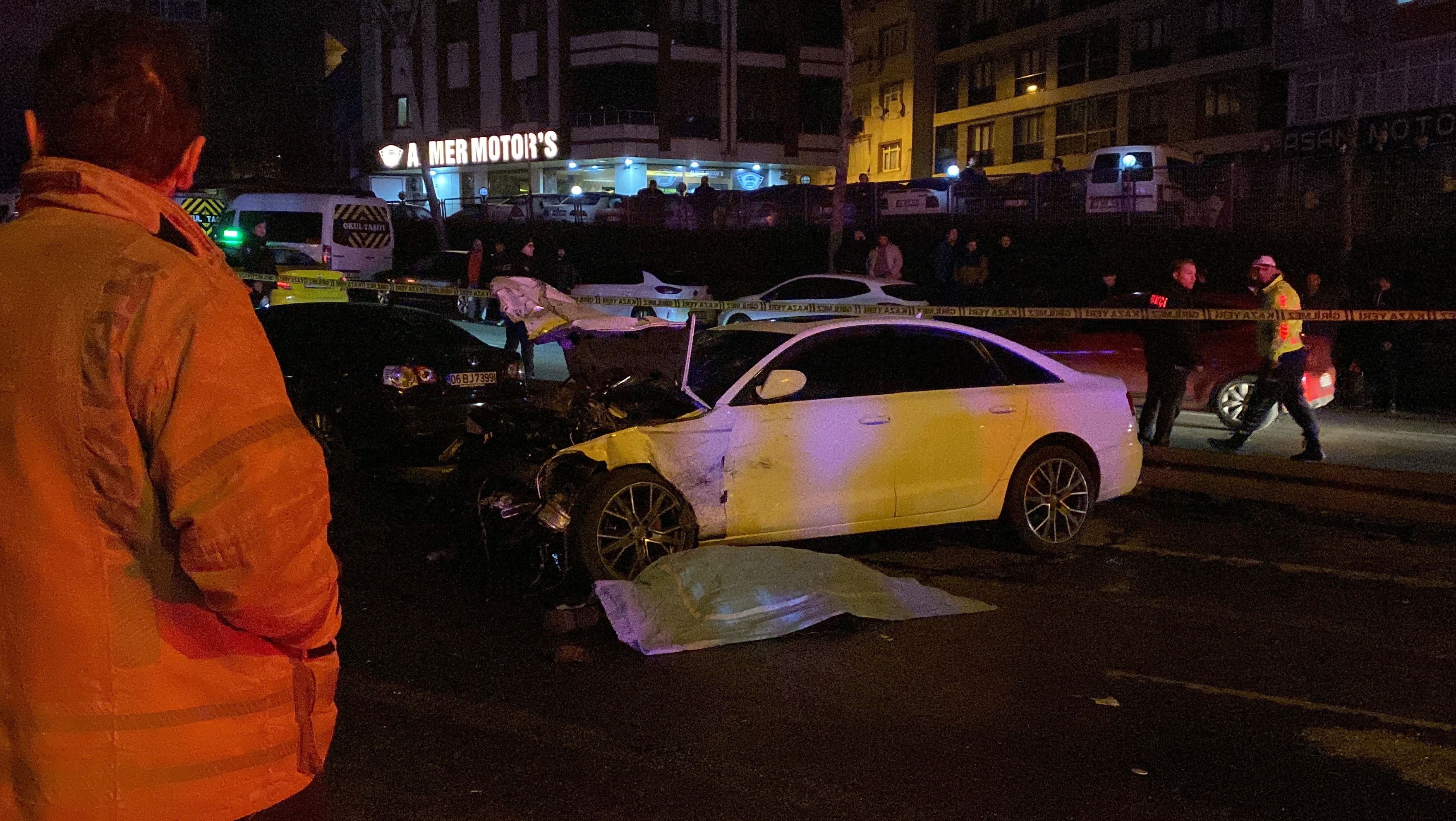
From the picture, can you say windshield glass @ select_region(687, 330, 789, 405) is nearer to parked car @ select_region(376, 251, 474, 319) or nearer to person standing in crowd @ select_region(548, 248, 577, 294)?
person standing in crowd @ select_region(548, 248, 577, 294)

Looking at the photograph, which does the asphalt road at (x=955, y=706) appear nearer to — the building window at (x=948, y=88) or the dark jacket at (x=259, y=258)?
the dark jacket at (x=259, y=258)

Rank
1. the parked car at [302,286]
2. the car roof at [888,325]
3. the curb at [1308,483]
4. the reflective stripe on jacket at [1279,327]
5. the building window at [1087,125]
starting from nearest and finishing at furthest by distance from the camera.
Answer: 1. the car roof at [888,325]
2. the curb at [1308,483]
3. the reflective stripe on jacket at [1279,327]
4. the parked car at [302,286]
5. the building window at [1087,125]

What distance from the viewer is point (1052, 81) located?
46.3m

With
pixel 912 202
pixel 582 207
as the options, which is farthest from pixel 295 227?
pixel 912 202

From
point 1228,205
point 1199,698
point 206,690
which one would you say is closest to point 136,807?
point 206,690

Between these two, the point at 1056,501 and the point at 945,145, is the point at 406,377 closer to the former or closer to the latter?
the point at 1056,501

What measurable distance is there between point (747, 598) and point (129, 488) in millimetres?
4678

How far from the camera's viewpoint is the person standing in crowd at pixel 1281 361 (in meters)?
10.6

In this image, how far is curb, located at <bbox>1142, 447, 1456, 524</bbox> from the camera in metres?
9.12

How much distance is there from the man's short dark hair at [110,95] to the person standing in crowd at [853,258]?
23925mm

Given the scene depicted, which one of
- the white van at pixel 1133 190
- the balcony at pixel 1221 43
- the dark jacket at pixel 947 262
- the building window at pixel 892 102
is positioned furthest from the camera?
the building window at pixel 892 102

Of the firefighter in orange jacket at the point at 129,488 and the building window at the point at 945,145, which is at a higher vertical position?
the building window at the point at 945,145

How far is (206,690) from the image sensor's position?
5.55ft

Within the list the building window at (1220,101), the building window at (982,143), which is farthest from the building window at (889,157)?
the building window at (1220,101)
